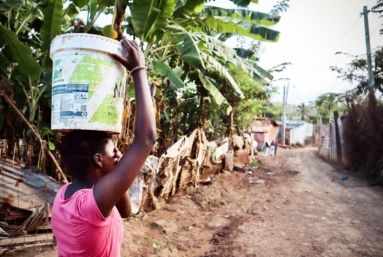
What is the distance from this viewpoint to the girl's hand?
1337 mm

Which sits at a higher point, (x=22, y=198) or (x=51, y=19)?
(x=51, y=19)

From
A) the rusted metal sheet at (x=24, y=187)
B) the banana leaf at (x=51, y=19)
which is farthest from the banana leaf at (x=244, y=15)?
the rusted metal sheet at (x=24, y=187)

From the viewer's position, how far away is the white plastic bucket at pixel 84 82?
4.43 ft

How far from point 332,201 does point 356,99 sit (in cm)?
537

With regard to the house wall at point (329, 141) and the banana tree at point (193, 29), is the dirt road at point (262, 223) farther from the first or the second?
the house wall at point (329, 141)

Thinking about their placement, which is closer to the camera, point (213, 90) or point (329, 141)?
point (213, 90)

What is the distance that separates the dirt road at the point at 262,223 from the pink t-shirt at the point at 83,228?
2981 mm

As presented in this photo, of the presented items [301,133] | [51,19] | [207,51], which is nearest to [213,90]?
[207,51]

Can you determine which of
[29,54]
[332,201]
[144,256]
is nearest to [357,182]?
[332,201]

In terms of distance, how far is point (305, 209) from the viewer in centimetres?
678

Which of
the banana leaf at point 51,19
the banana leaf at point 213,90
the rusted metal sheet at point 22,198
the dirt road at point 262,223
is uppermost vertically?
the banana leaf at point 51,19

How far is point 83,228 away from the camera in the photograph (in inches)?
47.7

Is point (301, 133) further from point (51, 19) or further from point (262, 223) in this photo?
point (51, 19)

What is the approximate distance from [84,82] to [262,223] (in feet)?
17.4
